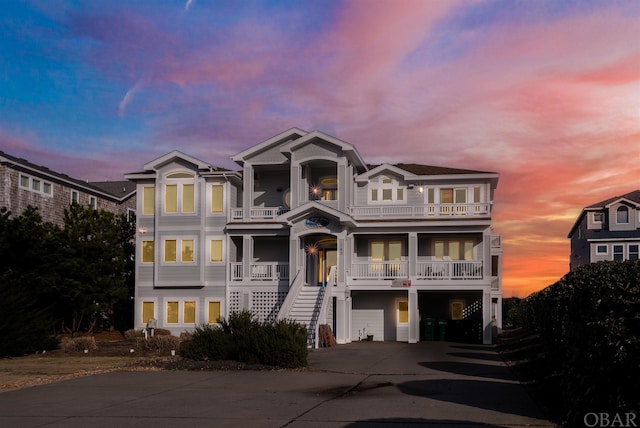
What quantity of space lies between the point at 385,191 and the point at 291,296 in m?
8.20

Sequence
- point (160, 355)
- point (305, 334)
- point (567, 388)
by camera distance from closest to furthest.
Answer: point (567, 388) < point (305, 334) < point (160, 355)

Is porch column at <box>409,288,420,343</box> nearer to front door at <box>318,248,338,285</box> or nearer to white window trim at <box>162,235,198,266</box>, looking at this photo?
front door at <box>318,248,338,285</box>

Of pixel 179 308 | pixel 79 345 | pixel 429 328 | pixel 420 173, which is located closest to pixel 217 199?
pixel 179 308

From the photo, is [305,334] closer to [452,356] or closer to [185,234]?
[452,356]

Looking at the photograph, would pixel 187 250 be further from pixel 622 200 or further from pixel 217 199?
pixel 622 200

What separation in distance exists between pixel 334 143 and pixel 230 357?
16.3m

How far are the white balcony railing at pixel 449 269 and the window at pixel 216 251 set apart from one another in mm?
10196

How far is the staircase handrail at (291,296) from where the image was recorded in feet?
106

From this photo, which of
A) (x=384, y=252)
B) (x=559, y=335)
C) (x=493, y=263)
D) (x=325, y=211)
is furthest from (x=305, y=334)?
(x=493, y=263)

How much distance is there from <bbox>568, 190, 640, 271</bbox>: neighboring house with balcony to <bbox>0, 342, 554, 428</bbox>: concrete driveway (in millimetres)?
57164

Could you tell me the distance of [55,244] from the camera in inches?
1395

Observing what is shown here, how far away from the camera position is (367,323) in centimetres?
3794

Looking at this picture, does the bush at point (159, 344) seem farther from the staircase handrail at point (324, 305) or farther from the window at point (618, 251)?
the window at point (618, 251)

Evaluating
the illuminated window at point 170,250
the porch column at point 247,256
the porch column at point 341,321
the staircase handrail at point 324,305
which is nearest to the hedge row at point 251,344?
the staircase handrail at point 324,305
